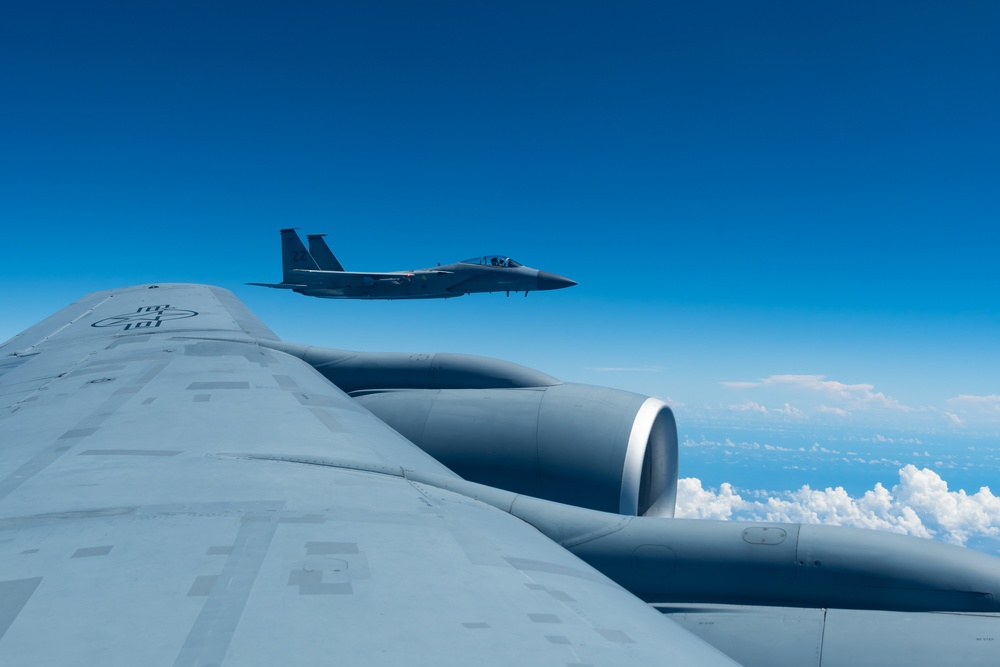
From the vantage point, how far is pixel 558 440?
8188 mm

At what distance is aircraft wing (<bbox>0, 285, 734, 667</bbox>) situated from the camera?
1.90 m

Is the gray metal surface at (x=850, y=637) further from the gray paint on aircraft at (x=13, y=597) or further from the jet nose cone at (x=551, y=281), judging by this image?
the jet nose cone at (x=551, y=281)

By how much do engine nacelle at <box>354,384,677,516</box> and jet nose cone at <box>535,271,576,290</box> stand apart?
74.4ft

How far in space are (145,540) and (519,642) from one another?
5.70 ft

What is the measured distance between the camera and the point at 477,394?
9.24m

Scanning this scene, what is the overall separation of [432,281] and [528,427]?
26483 mm

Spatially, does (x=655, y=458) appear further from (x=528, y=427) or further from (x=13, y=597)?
(x=13, y=597)

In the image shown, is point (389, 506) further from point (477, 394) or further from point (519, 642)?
point (477, 394)

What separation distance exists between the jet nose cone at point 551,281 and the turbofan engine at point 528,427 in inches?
875

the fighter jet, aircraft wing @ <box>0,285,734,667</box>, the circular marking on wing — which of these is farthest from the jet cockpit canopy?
aircraft wing @ <box>0,285,734,667</box>

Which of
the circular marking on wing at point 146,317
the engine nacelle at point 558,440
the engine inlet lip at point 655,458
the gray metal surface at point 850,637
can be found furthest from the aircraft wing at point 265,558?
the circular marking on wing at point 146,317

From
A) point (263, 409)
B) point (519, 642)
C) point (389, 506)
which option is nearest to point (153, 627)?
point (519, 642)

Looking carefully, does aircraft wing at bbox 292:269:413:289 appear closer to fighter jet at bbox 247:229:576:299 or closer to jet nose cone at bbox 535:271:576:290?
fighter jet at bbox 247:229:576:299

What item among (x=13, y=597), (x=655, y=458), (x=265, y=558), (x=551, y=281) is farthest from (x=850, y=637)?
(x=551, y=281)
